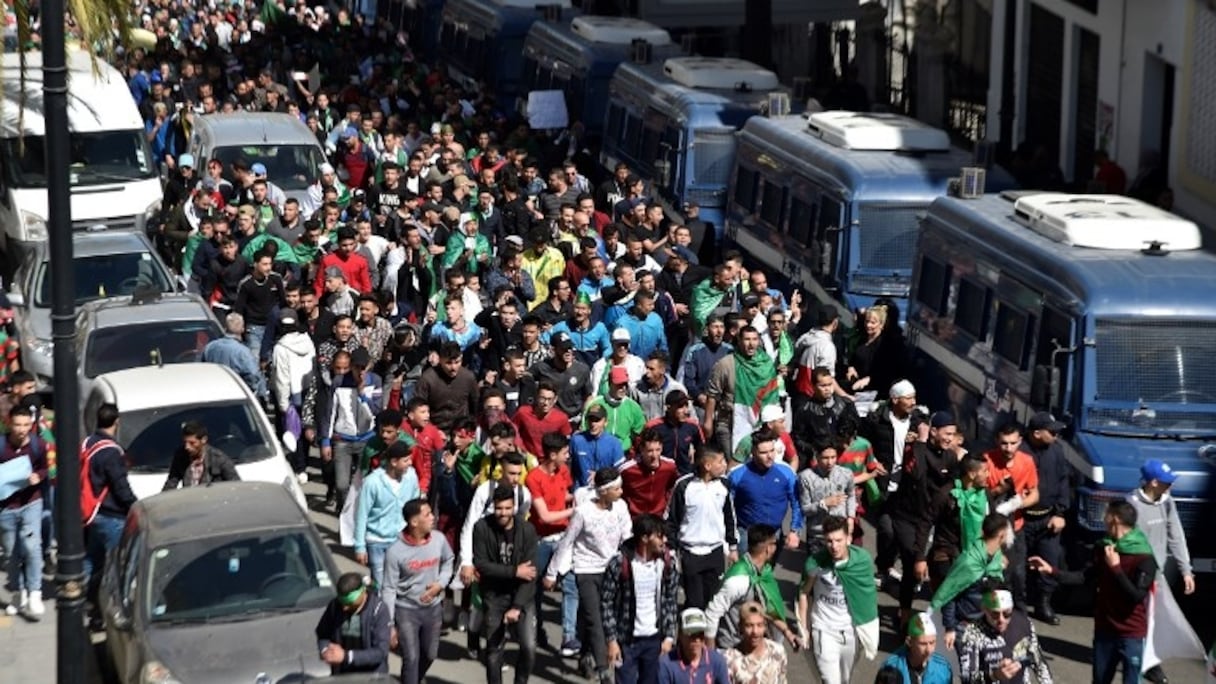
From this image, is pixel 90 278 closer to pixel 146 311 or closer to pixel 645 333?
pixel 146 311

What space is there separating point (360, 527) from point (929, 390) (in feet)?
20.3

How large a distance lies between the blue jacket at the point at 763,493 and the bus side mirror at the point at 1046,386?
89.2 inches

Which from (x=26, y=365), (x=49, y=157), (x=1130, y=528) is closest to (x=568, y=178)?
(x=26, y=365)

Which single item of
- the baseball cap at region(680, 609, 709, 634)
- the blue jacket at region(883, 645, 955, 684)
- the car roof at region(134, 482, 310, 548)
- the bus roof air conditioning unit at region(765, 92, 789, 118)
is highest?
the bus roof air conditioning unit at region(765, 92, 789, 118)

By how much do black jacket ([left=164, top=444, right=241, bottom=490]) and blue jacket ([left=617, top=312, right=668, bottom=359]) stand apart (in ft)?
13.8

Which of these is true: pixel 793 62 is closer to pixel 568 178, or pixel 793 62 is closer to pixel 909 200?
pixel 568 178

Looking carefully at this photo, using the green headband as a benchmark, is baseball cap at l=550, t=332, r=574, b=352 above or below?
above

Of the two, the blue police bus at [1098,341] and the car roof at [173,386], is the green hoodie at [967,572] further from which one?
the car roof at [173,386]

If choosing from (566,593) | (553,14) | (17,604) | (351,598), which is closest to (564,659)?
(566,593)

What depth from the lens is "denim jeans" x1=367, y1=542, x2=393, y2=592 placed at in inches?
588

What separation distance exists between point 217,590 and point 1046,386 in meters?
5.92

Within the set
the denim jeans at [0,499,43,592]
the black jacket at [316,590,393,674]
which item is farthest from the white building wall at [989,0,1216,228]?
the black jacket at [316,590,393,674]

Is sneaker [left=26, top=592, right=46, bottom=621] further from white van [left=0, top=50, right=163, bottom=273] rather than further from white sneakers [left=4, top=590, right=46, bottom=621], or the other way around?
white van [left=0, top=50, right=163, bottom=273]

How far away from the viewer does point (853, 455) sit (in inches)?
615
